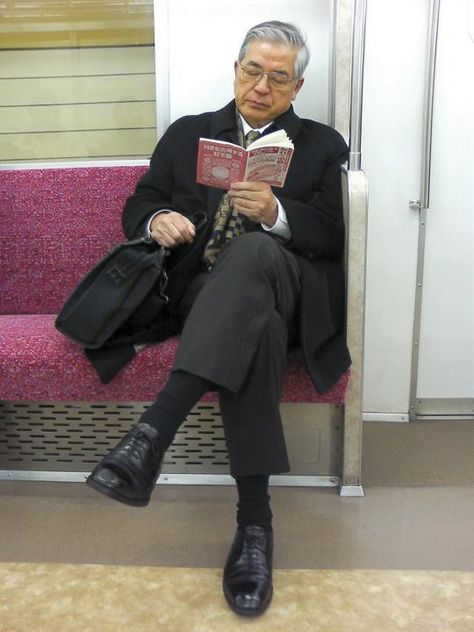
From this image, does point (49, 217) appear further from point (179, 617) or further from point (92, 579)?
point (179, 617)

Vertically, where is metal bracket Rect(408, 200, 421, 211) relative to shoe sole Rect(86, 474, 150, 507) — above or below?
above

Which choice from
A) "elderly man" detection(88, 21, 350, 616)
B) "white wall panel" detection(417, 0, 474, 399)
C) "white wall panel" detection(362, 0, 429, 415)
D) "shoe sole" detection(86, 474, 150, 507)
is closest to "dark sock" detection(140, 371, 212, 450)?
A: "elderly man" detection(88, 21, 350, 616)

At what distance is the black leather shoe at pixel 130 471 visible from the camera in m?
1.30

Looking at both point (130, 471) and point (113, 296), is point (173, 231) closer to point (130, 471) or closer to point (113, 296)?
point (113, 296)

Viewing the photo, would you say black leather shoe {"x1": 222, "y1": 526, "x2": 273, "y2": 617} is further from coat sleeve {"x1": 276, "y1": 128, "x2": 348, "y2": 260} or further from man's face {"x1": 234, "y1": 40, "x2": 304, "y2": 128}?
man's face {"x1": 234, "y1": 40, "x2": 304, "y2": 128}

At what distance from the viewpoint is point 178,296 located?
1.80 m

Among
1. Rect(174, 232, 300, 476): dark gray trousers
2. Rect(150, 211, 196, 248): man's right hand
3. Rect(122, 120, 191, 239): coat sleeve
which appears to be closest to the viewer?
Rect(174, 232, 300, 476): dark gray trousers

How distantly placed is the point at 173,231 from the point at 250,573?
2.92ft

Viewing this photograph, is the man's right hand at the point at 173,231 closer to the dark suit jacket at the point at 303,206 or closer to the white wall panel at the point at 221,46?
the dark suit jacket at the point at 303,206

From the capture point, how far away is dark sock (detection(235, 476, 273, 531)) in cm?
149

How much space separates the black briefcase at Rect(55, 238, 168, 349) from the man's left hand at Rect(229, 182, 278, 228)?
0.25 metres

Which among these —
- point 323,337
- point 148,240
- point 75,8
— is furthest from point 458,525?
point 75,8

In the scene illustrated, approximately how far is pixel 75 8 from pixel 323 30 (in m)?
0.94

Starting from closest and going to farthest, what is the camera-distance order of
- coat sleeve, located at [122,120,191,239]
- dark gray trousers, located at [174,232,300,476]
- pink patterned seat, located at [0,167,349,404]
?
dark gray trousers, located at [174,232,300,476] < coat sleeve, located at [122,120,191,239] < pink patterned seat, located at [0,167,349,404]
